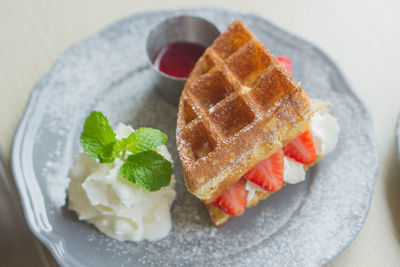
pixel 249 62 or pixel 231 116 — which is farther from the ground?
pixel 249 62

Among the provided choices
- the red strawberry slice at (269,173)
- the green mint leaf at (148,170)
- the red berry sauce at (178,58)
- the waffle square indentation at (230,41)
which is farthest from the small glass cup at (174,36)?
the red strawberry slice at (269,173)

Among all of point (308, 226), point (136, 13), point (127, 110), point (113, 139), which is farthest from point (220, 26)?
point (308, 226)

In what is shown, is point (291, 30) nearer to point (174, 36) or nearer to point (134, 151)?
point (174, 36)

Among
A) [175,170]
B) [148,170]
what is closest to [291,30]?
[175,170]

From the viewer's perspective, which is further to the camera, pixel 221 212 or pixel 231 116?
pixel 221 212

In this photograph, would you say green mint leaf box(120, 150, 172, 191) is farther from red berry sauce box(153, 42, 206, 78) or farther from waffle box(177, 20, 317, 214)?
red berry sauce box(153, 42, 206, 78)

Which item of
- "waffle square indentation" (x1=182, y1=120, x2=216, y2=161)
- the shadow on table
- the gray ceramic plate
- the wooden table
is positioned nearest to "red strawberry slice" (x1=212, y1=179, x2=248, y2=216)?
the gray ceramic plate

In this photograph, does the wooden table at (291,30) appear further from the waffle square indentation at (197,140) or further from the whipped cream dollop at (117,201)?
the waffle square indentation at (197,140)
